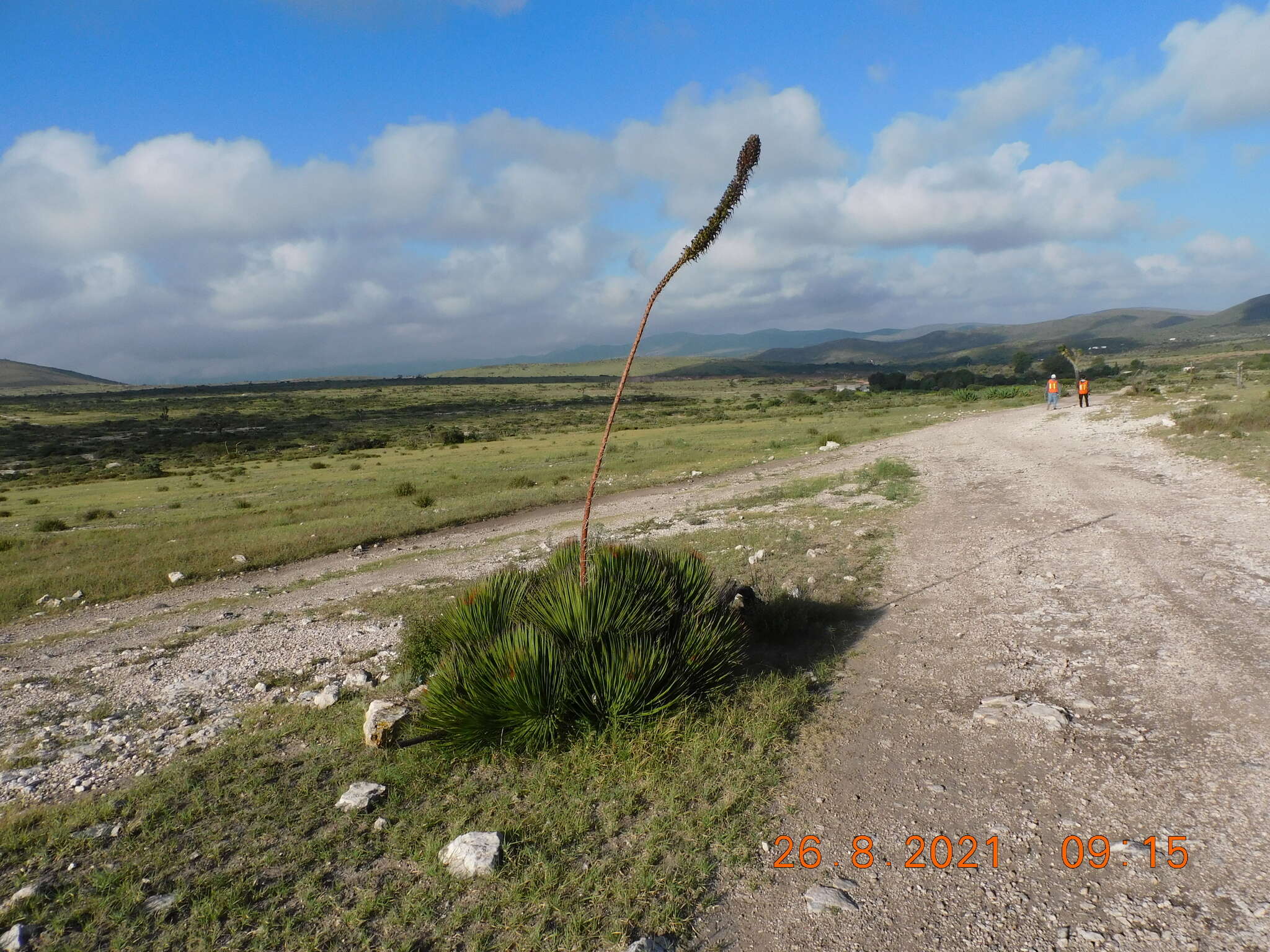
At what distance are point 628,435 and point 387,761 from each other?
41.7 meters

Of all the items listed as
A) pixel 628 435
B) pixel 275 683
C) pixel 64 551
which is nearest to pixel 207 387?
pixel 628 435

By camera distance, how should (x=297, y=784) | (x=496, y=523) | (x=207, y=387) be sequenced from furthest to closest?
1. (x=207, y=387)
2. (x=496, y=523)
3. (x=297, y=784)

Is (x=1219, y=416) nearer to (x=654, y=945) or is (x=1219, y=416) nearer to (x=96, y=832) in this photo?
(x=654, y=945)

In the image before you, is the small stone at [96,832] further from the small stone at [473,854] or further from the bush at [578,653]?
the small stone at [473,854]

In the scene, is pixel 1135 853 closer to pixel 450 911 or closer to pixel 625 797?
pixel 625 797

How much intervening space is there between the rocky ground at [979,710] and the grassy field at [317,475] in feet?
9.33

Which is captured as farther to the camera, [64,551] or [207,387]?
[207,387]

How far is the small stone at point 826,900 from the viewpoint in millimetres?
3572

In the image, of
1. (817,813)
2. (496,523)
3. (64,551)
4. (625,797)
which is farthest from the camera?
(496,523)

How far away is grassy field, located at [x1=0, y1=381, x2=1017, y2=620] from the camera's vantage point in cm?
1498

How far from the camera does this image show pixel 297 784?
16.9 ft

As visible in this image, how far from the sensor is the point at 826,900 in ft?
11.9
